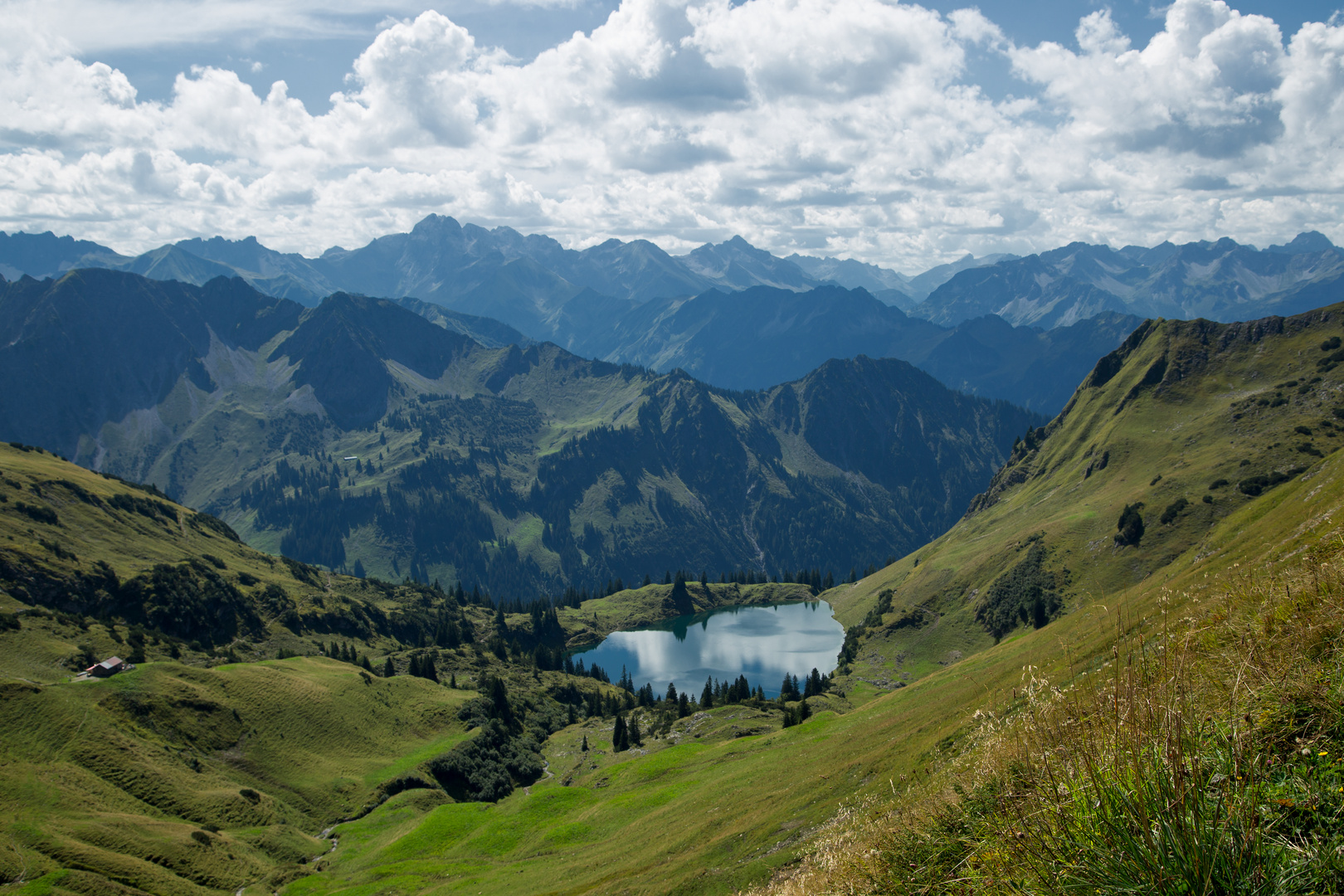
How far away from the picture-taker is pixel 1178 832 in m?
6.91

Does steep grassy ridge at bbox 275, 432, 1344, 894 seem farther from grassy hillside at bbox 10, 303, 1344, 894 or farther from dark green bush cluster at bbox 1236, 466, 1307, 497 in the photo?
dark green bush cluster at bbox 1236, 466, 1307, 497

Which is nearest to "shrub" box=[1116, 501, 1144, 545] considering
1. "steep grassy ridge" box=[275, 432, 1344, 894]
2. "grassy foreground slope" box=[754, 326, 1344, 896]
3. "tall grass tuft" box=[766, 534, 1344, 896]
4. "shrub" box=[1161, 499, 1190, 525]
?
"shrub" box=[1161, 499, 1190, 525]

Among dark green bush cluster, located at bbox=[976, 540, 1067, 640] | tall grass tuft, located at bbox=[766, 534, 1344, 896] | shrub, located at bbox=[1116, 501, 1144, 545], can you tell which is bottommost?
dark green bush cluster, located at bbox=[976, 540, 1067, 640]

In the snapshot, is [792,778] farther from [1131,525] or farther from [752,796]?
[1131,525]

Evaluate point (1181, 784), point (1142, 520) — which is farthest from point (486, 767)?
point (1142, 520)

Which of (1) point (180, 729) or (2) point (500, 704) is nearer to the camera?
(1) point (180, 729)

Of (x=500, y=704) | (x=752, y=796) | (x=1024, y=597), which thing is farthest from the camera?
(x=1024, y=597)

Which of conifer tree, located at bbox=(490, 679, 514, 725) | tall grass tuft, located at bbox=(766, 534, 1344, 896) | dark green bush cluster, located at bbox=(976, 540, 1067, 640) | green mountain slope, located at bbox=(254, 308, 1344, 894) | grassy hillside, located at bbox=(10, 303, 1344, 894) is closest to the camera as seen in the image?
tall grass tuft, located at bbox=(766, 534, 1344, 896)

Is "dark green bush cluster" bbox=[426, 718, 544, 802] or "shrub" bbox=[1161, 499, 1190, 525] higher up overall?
"shrub" bbox=[1161, 499, 1190, 525]

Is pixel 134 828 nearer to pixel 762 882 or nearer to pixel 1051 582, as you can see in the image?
pixel 762 882

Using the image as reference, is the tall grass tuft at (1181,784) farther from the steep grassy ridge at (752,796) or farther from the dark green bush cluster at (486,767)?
the dark green bush cluster at (486,767)

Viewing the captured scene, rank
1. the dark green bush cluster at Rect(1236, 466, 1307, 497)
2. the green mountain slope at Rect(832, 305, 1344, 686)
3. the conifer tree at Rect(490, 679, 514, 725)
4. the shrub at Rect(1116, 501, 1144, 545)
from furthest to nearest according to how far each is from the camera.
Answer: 1. the shrub at Rect(1116, 501, 1144, 545)
2. the green mountain slope at Rect(832, 305, 1344, 686)
3. the dark green bush cluster at Rect(1236, 466, 1307, 497)
4. the conifer tree at Rect(490, 679, 514, 725)

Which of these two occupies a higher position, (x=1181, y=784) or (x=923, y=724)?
(x=1181, y=784)

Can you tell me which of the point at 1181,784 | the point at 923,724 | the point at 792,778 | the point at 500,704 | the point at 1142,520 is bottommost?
the point at 792,778
